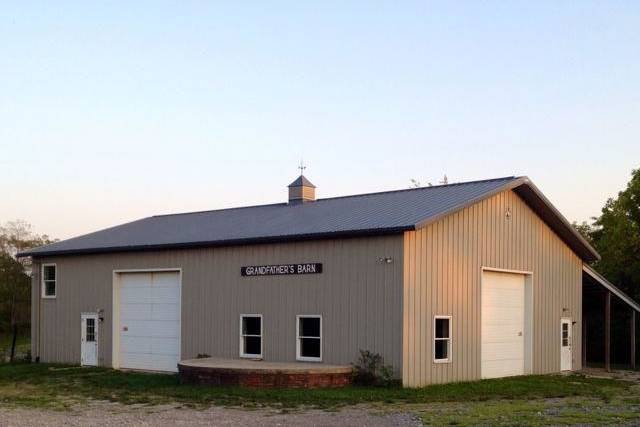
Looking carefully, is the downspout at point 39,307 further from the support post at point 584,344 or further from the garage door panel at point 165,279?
the support post at point 584,344

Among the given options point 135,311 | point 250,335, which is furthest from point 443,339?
point 135,311

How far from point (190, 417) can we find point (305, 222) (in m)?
8.78

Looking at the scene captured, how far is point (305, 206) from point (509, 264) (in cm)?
632

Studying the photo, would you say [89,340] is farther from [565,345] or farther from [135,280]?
[565,345]

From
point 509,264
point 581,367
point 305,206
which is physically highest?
point 305,206

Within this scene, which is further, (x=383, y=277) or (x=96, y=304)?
(x=96, y=304)

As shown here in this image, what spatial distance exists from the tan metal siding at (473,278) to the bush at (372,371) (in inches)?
16.0

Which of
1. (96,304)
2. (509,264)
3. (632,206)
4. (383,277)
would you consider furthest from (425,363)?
(632,206)

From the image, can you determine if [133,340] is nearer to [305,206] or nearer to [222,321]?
[222,321]

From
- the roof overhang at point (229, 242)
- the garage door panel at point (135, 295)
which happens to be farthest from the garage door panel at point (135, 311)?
the roof overhang at point (229, 242)

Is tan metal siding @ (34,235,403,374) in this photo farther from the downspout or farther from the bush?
the downspout

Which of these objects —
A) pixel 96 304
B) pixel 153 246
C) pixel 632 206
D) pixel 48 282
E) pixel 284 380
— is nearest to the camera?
pixel 284 380

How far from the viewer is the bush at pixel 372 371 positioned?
20.3m

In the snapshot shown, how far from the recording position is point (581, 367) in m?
28.7
